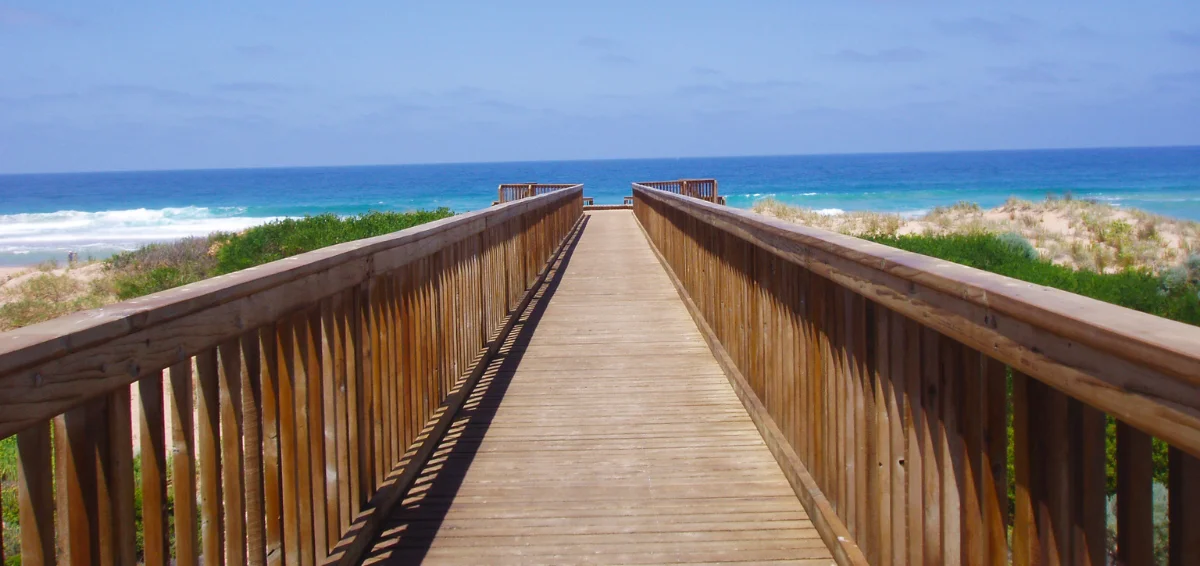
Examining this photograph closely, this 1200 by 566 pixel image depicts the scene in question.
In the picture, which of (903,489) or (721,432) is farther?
(721,432)

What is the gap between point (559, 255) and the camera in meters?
15.8

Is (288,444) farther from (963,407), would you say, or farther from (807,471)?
(807,471)

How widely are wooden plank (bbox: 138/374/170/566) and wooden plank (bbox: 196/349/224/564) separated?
0.27 m

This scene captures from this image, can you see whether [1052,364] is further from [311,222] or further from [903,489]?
[311,222]

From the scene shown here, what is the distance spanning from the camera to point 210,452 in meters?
2.50

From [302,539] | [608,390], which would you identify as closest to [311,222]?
[608,390]

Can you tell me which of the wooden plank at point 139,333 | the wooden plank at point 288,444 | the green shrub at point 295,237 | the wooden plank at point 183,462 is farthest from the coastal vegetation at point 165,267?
the wooden plank at point 183,462

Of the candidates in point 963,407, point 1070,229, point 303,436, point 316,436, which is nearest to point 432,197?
point 1070,229

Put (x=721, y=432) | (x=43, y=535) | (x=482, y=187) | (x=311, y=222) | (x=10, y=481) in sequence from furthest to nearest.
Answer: (x=482, y=187)
(x=311, y=222)
(x=10, y=481)
(x=721, y=432)
(x=43, y=535)

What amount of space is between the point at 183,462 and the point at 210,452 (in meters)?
0.15

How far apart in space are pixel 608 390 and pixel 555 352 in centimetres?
137

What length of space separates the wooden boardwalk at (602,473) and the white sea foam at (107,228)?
4241cm

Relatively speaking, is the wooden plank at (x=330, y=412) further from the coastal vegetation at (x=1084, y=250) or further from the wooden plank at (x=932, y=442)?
the coastal vegetation at (x=1084, y=250)

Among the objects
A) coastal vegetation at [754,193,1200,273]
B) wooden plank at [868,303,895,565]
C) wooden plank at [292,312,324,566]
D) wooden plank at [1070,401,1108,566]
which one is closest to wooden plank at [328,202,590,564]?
wooden plank at [292,312,324,566]
